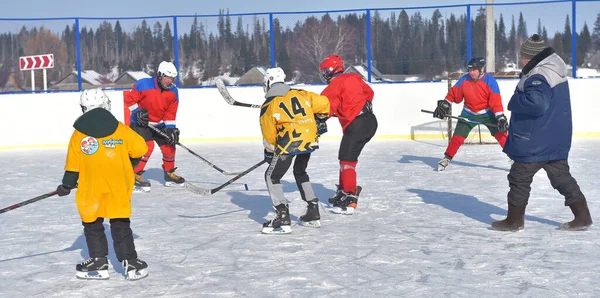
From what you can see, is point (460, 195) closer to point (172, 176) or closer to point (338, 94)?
point (338, 94)

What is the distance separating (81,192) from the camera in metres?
3.88

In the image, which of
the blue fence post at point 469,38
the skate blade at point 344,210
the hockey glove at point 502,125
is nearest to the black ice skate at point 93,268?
the skate blade at point 344,210

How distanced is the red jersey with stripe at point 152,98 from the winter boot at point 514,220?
132 inches

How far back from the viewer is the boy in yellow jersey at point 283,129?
4969 millimetres

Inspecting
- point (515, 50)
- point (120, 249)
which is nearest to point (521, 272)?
point (120, 249)

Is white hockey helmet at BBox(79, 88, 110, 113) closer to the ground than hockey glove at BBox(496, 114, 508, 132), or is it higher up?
higher up

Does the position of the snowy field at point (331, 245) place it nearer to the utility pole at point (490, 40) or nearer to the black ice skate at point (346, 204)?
the black ice skate at point (346, 204)

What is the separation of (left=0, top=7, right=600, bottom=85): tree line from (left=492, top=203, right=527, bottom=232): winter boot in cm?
678

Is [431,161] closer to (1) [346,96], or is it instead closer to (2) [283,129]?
(1) [346,96]

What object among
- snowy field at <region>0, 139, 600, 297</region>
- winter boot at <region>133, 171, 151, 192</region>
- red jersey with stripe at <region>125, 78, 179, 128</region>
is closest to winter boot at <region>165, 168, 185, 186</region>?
snowy field at <region>0, 139, 600, 297</region>

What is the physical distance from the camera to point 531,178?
16.1 ft

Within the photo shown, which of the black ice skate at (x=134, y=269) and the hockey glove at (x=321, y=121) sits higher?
the hockey glove at (x=321, y=121)

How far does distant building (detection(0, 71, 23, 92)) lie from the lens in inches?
453

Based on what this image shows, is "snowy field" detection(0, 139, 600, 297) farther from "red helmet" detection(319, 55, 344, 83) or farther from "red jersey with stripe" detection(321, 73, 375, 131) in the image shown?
"red helmet" detection(319, 55, 344, 83)
